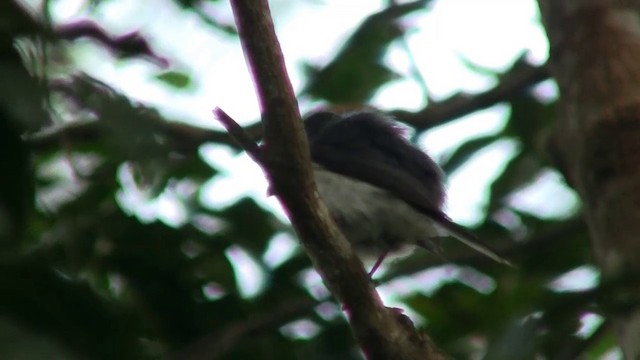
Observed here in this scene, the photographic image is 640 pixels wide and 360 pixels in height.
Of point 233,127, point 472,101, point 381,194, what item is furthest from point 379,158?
point 233,127

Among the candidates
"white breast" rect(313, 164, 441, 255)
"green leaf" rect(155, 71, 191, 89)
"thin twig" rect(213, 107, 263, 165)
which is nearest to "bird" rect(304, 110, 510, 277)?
"white breast" rect(313, 164, 441, 255)

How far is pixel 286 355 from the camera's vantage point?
9.01 ft

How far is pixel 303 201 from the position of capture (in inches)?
85.7

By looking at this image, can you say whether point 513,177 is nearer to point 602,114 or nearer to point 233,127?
point 602,114

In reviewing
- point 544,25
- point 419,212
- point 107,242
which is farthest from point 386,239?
point 107,242

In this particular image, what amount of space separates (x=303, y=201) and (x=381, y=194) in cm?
206

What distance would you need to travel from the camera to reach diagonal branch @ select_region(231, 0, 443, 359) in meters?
2.05

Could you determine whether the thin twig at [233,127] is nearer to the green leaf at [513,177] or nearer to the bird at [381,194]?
the bird at [381,194]

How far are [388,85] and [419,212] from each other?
65 cm

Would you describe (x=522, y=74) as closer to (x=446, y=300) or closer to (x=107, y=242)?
(x=446, y=300)

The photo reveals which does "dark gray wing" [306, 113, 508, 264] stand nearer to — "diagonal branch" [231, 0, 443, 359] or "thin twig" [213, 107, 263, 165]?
"diagonal branch" [231, 0, 443, 359]

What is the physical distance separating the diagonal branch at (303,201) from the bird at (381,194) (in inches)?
57.0

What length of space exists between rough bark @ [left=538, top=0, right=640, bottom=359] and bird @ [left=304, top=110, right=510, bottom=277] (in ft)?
3.47

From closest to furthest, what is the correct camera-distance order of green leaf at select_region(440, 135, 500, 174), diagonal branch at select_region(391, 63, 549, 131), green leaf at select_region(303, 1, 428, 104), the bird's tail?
the bird's tail < diagonal branch at select_region(391, 63, 549, 131) < green leaf at select_region(440, 135, 500, 174) < green leaf at select_region(303, 1, 428, 104)
